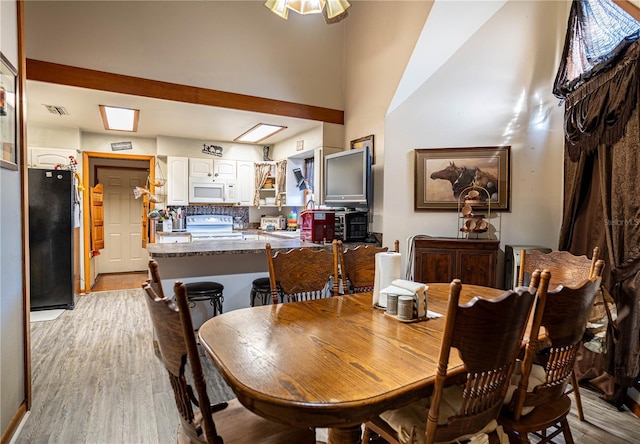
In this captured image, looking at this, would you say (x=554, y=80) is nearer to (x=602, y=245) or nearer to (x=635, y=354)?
(x=602, y=245)

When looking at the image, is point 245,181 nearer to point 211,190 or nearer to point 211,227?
point 211,190

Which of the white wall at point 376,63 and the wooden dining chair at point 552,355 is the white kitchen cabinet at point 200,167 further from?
the wooden dining chair at point 552,355

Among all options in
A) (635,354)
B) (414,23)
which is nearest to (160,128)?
(414,23)

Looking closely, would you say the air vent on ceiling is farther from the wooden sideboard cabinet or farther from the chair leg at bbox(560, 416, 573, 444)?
the chair leg at bbox(560, 416, 573, 444)

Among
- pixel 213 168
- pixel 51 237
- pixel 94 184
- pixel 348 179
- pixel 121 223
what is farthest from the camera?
pixel 121 223

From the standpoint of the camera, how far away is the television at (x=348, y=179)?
3.81m

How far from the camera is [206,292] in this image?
9.26 ft

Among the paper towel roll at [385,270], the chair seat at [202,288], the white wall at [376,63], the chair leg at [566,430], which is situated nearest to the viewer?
the chair leg at [566,430]

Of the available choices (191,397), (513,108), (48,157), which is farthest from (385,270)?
(48,157)

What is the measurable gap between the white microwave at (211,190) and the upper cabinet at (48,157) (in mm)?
1679

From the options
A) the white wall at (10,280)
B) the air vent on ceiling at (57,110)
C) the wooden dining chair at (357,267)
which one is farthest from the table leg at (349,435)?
the air vent on ceiling at (57,110)

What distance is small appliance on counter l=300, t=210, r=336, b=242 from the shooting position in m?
3.79

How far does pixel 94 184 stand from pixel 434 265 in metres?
6.46

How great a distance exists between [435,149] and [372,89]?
1125mm
